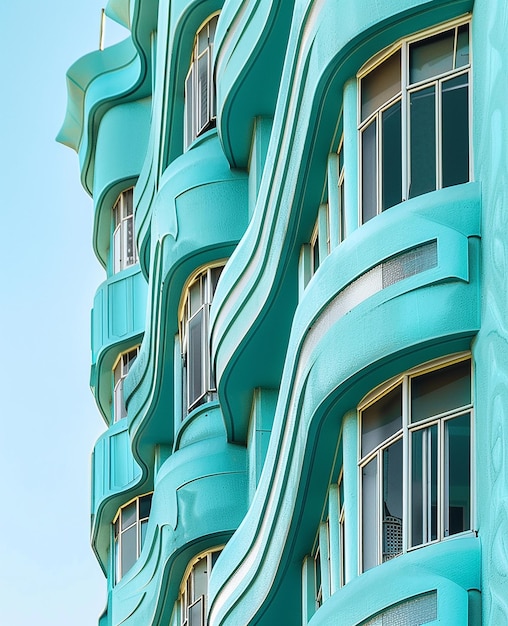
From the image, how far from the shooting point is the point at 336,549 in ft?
54.2

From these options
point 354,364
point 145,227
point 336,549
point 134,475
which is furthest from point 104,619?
point 354,364

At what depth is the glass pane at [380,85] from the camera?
50.5ft

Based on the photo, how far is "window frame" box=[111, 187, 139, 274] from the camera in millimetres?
34156

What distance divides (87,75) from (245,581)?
16.9 metres

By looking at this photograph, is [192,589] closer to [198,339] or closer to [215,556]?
[215,556]

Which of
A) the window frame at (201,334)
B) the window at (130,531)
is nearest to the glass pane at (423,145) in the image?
the window frame at (201,334)

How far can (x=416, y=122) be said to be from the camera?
14914 millimetres

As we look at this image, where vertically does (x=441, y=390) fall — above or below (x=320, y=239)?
below

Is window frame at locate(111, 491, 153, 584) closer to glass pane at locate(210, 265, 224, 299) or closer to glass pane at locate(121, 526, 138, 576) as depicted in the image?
glass pane at locate(121, 526, 138, 576)

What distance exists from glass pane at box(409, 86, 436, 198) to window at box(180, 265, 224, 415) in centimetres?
982

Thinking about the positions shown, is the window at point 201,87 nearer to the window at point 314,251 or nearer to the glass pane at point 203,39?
the glass pane at point 203,39

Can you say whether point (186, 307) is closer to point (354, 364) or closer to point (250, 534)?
point (250, 534)

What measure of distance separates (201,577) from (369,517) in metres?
9.81

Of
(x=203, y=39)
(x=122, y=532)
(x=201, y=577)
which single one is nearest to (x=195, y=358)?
(x=201, y=577)
